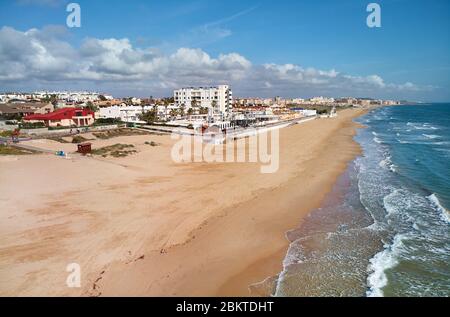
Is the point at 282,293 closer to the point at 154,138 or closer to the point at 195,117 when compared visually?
the point at 154,138

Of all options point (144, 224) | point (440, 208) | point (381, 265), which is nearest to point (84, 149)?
point (144, 224)

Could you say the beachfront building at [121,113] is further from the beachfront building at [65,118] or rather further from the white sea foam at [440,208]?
the white sea foam at [440,208]

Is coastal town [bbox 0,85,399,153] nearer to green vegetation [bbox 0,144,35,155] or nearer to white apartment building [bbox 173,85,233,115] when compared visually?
white apartment building [bbox 173,85,233,115]

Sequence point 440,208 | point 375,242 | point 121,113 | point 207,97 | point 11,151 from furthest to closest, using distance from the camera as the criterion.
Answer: point 207,97 < point 121,113 < point 11,151 < point 440,208 < point 375,242

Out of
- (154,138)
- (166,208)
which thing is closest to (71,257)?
(166,208)

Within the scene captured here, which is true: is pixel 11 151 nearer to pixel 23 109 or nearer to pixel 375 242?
pixel 375 242
